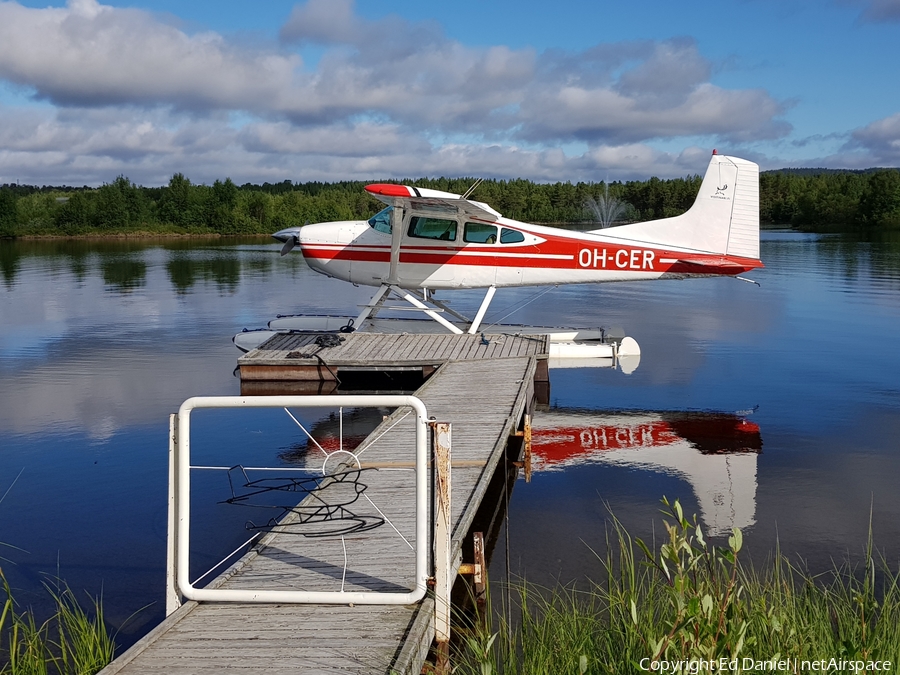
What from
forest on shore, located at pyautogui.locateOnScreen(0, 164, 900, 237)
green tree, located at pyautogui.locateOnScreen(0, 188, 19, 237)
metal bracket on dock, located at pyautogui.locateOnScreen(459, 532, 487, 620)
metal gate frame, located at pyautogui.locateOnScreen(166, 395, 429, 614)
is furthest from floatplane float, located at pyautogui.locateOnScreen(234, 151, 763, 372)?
green tree, located at pyautogui.locateOnScreen(0, 188, 19, 237)

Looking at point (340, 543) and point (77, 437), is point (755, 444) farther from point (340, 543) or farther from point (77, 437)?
point (77, 437)

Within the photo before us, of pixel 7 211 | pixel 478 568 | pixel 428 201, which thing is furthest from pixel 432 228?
pixel 7 211

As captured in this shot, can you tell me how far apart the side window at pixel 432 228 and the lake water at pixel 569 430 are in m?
2.63

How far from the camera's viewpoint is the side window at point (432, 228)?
39.0 ft

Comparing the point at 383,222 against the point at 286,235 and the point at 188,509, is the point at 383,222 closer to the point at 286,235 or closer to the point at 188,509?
the point at 286,235

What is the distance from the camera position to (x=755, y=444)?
8305 mm

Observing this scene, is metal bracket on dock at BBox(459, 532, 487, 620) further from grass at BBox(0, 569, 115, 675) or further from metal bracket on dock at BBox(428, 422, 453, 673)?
grass at BBox(0, 569, 115, 675)

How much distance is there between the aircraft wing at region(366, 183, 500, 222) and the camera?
10086mm

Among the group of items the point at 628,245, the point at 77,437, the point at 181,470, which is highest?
the point at 628,245

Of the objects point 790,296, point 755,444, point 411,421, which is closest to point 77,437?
point 411,421

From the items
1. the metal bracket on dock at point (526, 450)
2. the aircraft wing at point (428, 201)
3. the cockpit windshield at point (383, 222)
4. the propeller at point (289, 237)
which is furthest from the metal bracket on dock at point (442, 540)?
the propeller at point (289, 237)

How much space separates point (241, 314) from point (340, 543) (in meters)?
14.7

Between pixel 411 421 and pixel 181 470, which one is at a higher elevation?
pixel 181 470

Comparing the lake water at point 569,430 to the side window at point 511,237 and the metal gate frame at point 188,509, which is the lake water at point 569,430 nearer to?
the metal gate frame at point 188,509
